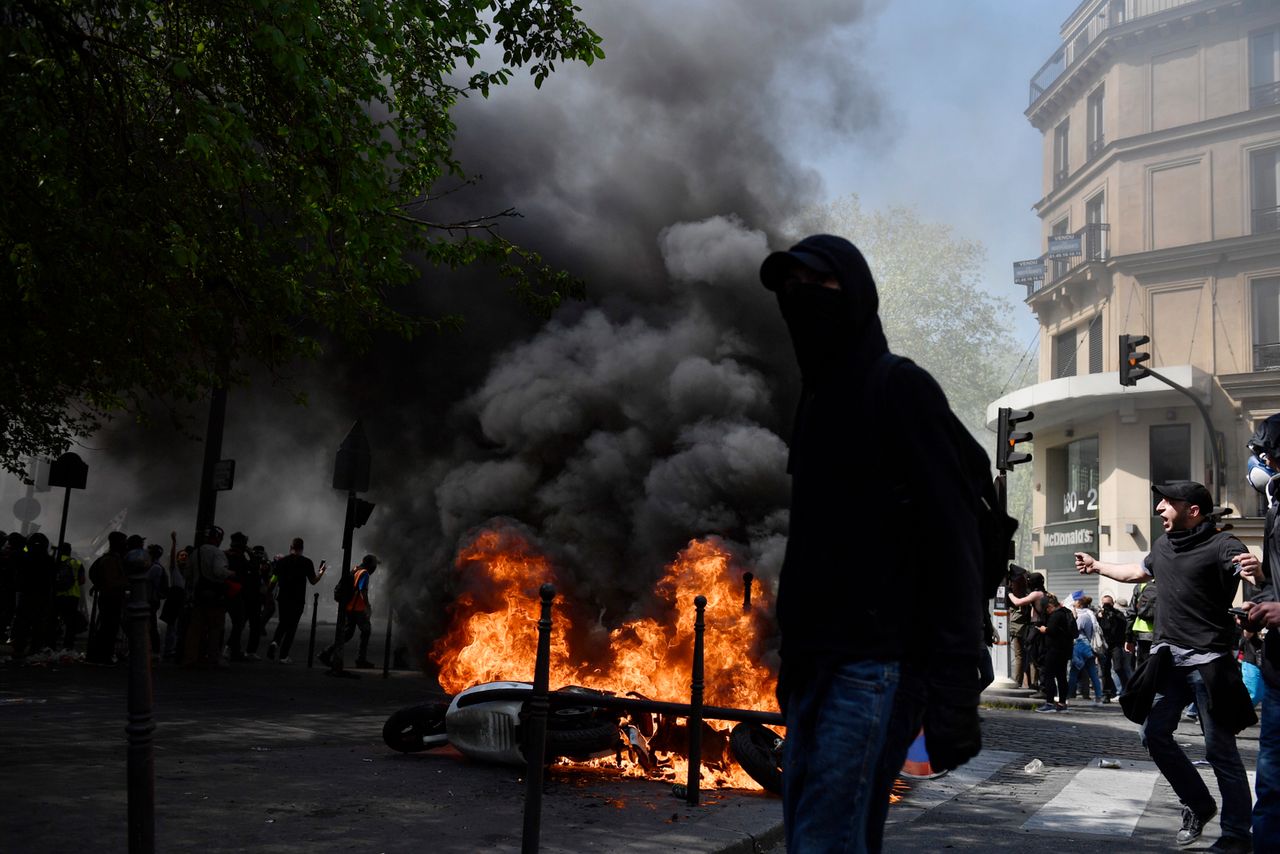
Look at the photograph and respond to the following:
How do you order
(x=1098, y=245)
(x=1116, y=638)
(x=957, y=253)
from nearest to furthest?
1. (x=1116, y=638)
2. (x=1098, y=245)
3. (x=957, y=253)

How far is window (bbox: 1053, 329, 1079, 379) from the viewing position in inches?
1316

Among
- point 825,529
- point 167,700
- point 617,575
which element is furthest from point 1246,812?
point 167,700

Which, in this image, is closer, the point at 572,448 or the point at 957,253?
the point at 572,448

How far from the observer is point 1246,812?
17.0 feet

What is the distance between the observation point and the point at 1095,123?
32.9 m

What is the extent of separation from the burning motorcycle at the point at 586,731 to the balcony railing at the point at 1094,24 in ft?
101

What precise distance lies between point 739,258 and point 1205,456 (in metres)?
21.7

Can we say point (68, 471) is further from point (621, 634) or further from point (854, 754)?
point (854, 754)

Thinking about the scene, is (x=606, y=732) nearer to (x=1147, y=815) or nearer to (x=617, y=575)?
(x=1147, y=815)

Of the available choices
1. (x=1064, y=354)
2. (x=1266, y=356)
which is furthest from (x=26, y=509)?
(x=1266, y=356)

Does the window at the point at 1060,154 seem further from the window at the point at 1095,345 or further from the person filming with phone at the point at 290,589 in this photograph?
the person filming with phone at the point at 290,589

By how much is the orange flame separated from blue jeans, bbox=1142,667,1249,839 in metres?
3.22

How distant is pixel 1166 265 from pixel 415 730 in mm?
28993

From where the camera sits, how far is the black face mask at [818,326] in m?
2.38
